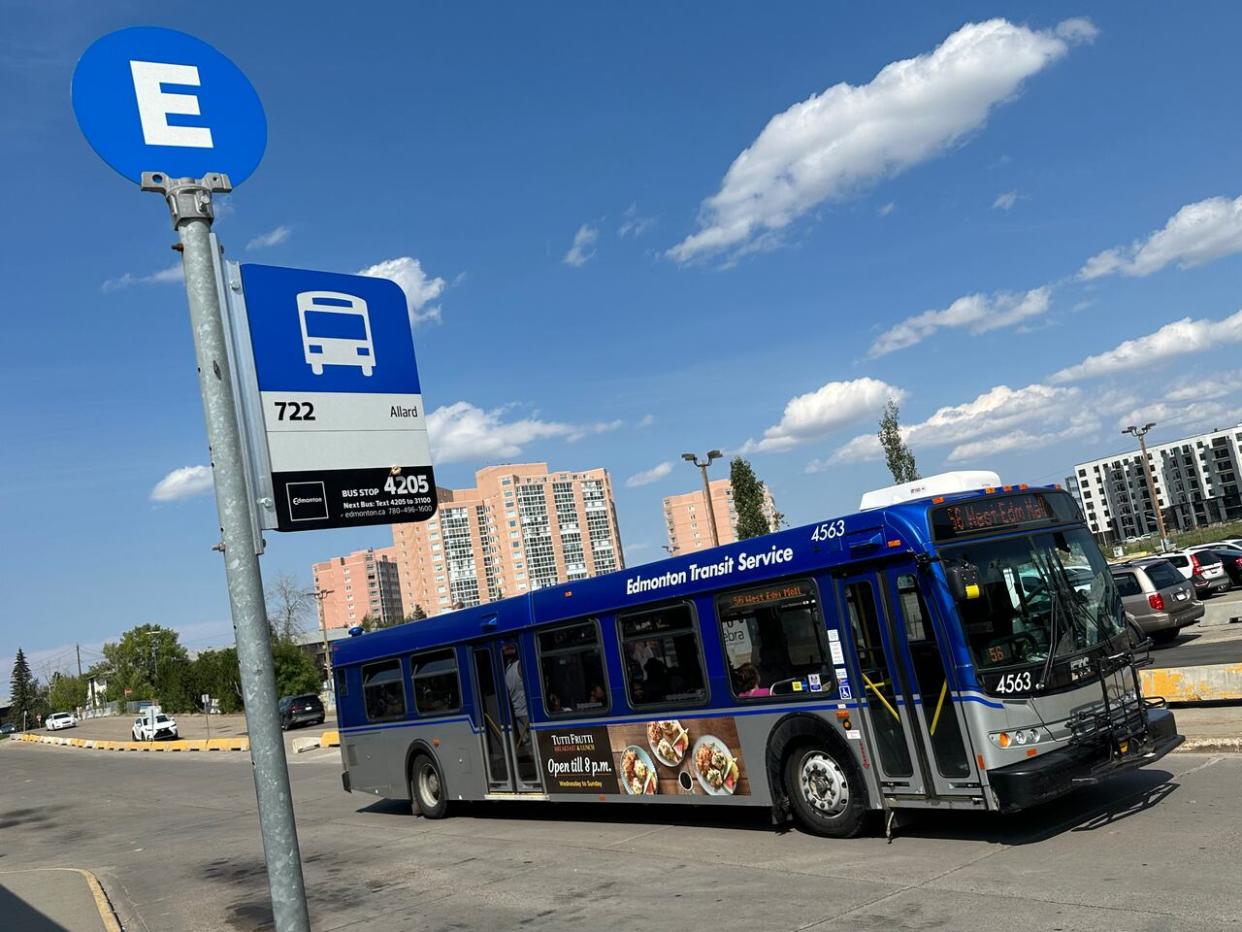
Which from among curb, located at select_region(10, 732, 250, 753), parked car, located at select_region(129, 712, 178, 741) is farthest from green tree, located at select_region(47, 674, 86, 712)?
parked car, located at select_region(129, 712, 178, 741)

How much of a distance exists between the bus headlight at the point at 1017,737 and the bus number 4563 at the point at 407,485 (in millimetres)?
5917

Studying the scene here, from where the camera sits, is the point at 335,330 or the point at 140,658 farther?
the point at 140,658

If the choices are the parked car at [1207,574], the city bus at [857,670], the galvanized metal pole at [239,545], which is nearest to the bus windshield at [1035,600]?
the city bus at [857,670]

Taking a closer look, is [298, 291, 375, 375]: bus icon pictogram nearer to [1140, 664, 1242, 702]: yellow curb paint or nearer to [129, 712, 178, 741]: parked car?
[1140, 664, 1242, 702]: yellow curb paint

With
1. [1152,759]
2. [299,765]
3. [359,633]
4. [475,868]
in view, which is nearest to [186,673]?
[299,765]

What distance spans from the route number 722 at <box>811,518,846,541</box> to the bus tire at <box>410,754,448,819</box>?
7.91 metres

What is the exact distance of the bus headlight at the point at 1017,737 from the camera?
8211mm

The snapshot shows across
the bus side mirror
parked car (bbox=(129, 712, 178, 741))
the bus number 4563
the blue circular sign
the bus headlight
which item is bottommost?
parked car (bbox=(129, 712, 178, 741))

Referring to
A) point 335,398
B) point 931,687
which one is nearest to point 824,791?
point 931,687

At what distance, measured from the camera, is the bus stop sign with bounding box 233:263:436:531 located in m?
3.64

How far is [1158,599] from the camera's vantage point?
22.5m

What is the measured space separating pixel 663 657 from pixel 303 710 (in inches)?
1610

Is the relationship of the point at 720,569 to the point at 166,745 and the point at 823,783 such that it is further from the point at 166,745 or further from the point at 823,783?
the point at 166,745

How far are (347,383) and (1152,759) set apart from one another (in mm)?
7929
